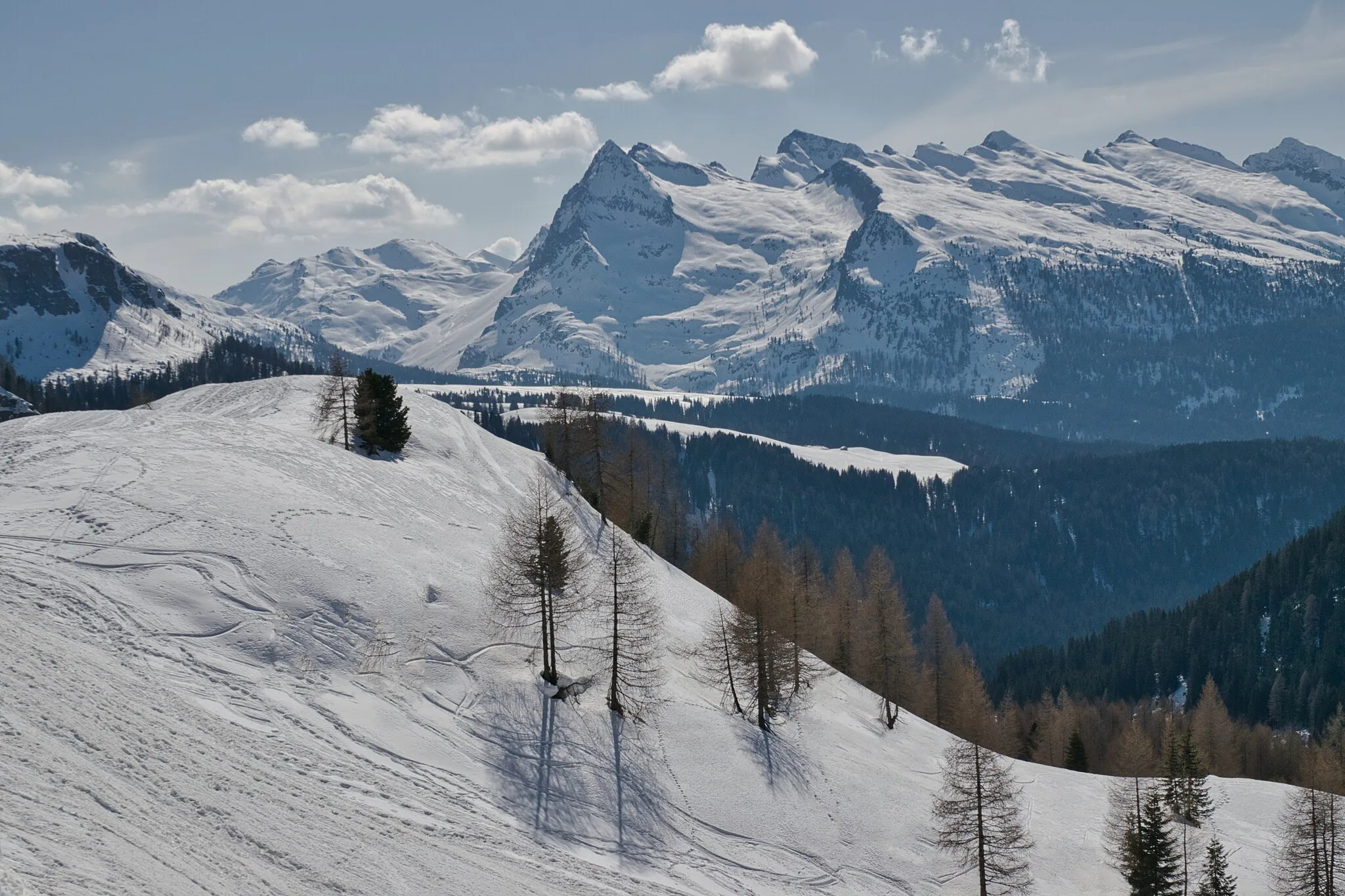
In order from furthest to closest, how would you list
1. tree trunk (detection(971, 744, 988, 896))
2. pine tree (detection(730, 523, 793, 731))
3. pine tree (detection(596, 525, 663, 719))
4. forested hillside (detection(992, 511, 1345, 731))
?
1. forested hillside (detection(992, 511, 1345, 731))
2. pine tree (detection(730, 523, 793, 731))
3. pine tree (detection(596, 525, 663, 719))
4. tree trunk (detection(971, 744, 988, 896))

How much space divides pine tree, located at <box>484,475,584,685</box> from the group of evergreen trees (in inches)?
784

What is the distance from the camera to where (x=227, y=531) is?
49344mm

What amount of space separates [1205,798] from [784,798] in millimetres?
30594

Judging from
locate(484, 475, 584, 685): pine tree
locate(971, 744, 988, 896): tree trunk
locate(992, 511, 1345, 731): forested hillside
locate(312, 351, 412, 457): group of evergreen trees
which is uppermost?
locate(312, 351, 412, 457): group of evergreen trees

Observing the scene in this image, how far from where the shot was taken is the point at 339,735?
3953cm

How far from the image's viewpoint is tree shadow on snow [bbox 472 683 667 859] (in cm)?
4172

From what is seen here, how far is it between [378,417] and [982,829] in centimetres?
4753

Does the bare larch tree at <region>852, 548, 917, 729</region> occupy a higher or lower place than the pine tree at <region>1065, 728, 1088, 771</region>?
higher

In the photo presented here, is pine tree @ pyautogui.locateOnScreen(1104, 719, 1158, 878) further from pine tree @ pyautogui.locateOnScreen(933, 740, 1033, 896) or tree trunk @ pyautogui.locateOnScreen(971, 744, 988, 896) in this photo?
tree trunk @ pyautogui.locateOnScreen(971, 744, 988, 896)

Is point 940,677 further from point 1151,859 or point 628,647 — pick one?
point 628,647

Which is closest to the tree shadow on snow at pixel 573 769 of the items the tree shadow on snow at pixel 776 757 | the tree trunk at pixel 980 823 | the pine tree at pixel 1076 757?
the tree shadow on snow at pixel 776 757

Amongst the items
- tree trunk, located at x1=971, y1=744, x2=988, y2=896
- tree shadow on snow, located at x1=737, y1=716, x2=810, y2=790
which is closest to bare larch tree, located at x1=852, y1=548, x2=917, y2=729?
tree shadow on snow, located at x1=737, y1=716, x2=810, y2=790

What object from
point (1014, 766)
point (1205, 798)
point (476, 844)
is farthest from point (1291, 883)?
point (476, 844)

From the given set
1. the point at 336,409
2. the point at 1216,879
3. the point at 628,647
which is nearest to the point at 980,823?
the point at 1216,879
